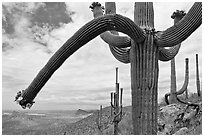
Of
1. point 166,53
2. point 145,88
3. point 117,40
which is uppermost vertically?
point 117,40

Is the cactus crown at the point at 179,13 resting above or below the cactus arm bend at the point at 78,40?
above

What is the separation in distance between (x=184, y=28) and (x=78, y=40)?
4.14 ft

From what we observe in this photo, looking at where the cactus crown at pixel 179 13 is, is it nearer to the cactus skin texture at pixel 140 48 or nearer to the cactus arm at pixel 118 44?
the cactus skin texture at pixel 140 48

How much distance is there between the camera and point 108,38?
3.80m

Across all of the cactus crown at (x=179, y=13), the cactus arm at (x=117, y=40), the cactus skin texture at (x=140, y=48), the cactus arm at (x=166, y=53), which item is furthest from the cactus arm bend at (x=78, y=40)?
the cactus crown at (x=179, y=13)

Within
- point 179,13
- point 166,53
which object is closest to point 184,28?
point 166,53

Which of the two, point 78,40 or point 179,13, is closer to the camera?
point 78,40

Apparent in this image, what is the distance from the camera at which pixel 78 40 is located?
2719 millimetres

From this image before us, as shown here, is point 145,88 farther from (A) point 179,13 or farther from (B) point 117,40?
(A) point 179,13

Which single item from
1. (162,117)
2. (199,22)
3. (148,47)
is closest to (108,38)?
(148,47)

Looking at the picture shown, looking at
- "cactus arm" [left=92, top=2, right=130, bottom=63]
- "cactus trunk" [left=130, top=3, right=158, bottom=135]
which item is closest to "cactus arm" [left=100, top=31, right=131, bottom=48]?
"cactus arm" [left=92, top=2, right=130, bottom=63]

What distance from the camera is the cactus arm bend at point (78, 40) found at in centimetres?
271

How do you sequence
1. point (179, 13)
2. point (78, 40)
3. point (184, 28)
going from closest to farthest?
1. point (78, 40)
2. point (184, 28)
3. point (179, 13)

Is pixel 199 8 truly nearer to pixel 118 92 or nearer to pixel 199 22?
pixel 199 22
